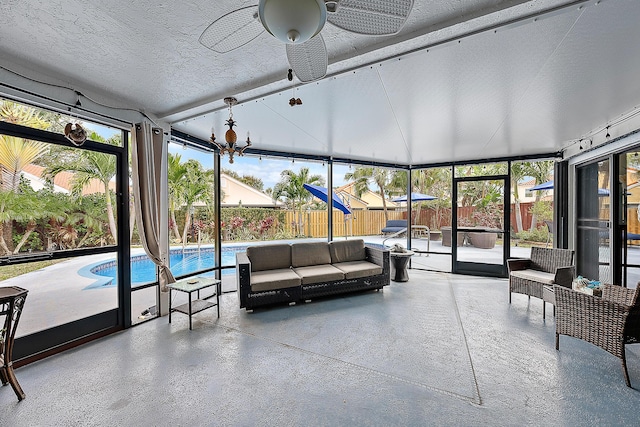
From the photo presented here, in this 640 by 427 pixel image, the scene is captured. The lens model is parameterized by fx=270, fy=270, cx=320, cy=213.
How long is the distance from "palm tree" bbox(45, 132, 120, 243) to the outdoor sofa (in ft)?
5.35

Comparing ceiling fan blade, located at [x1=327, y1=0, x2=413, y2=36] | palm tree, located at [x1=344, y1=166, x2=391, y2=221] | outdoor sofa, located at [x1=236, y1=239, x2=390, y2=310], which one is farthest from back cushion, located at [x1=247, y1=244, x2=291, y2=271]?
palm tree, located at [x1=344, y1=166, x2=391, y2=221]

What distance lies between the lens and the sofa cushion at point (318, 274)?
382 cm

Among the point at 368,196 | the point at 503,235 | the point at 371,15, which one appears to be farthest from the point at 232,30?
the point at 368,196

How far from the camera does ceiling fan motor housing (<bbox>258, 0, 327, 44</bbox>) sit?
0.93 metres

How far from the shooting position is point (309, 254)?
4.43m

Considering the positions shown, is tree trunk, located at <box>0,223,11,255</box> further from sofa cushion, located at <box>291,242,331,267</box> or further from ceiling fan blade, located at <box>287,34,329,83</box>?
sofa cushion, located at <box>291,242,331,267</box>

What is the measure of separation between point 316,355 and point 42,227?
2869mm

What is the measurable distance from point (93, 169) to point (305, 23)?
3.16 meters

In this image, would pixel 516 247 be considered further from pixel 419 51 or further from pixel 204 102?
pixel 204 102

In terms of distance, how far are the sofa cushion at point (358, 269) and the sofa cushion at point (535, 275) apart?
1.90 m

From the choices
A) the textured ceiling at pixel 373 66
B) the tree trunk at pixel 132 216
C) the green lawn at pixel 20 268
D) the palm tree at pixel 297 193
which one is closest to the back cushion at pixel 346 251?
the textured ceiling at pixel 373 66

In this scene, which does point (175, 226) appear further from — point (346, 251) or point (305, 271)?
point (346, 251)

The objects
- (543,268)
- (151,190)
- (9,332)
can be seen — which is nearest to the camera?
(9,332)

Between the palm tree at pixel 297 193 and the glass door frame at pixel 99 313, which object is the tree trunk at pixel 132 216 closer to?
the glass door frame at pixel 99 313
